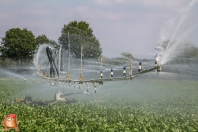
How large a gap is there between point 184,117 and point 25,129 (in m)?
8.78

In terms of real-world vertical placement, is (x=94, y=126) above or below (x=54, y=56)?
below

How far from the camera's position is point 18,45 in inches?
3723

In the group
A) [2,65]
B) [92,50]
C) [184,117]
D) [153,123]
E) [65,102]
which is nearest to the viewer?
[153,123]

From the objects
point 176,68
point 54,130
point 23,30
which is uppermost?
point 23,30

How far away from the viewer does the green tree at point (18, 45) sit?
9238 centimetres

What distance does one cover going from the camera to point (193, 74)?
198 ft

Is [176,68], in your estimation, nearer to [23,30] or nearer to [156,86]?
[156,86]

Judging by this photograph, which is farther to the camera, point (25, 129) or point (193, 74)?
point (193, 74)

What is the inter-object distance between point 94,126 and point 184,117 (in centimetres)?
625

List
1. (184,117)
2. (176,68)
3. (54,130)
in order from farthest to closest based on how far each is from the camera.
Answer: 1. (176,68)
2. (184,117)
3. (54,130)

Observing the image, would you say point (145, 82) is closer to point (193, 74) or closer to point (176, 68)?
point (176, 68)

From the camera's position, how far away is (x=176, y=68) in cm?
5022

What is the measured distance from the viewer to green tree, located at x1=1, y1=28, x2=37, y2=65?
92.4 m

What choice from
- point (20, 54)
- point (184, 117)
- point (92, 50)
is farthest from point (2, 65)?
point (184, 117)
